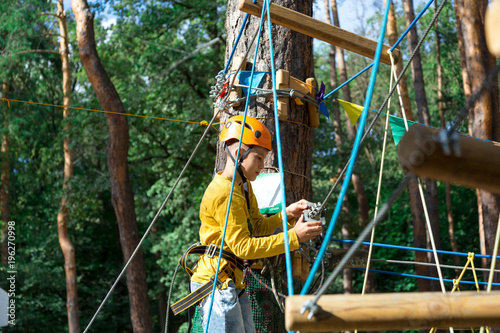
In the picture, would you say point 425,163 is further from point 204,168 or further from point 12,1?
point 12,1

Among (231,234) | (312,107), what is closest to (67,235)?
(312,107)

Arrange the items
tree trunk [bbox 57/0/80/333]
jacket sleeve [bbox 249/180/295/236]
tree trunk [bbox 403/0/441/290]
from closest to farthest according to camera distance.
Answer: jacket sleeve [bbox 249/180/295/236], tree trunk [bbox 403/0/441/290], tree trunk [bbox 57/0/80/333]

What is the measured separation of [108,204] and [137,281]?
30.1 feet

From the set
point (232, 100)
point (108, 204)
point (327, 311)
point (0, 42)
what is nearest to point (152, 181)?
point (108, 204)

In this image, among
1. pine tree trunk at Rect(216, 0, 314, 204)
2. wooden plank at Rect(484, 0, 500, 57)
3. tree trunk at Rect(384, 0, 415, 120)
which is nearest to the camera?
wooden plank at Rect(484, 0, 500, 57)

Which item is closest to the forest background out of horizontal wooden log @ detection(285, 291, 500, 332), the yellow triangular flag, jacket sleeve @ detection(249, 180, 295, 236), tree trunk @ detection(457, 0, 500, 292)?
tree trunk @ detection(457, 0, 500, 292)

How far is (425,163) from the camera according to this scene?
1120mm

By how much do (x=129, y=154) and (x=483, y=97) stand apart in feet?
25.9

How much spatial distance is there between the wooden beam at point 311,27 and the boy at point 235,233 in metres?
0.60

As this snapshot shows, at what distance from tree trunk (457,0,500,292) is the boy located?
5631 millimetres

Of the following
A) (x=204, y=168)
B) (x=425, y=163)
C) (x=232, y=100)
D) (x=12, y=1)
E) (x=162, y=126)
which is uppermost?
(x=12, y=1)

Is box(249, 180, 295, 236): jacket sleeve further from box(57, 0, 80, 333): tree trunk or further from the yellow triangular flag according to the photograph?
box(57, 0, 80, 333): tree trunk

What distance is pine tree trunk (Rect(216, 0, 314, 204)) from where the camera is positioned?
3.19 meters

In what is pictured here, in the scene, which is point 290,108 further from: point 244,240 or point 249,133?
point 244,240
